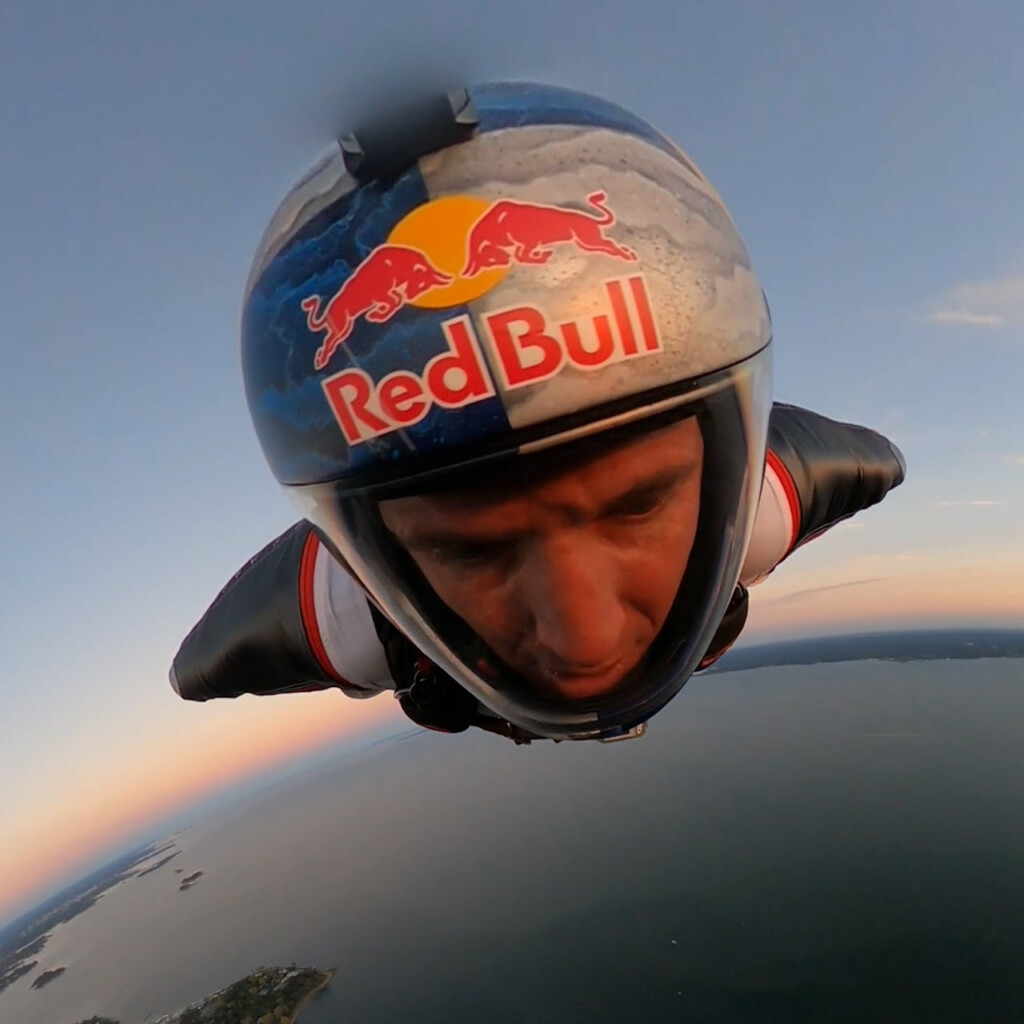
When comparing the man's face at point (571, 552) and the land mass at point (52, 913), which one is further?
the land mass at point (52, 913)

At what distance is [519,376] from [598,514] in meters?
0.33

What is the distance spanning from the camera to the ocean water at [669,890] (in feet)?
154

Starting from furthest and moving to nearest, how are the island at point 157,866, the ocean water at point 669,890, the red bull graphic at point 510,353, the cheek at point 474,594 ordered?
the island at point 157,866, the ocean water at point 669,890, the cheek at point 474,594, the red bull graphic at point 510,353

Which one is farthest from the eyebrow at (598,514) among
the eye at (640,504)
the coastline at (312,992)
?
the coastline at (312,992)

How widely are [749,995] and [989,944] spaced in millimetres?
18526

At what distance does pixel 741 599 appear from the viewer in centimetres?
242

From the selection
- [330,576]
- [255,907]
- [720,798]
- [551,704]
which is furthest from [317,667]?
[255,907]

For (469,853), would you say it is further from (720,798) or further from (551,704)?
(551,704)

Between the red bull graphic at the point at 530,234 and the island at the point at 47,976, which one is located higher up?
the red bull graphic at the point at 530,234

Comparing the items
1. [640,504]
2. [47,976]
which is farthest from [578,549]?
[47,976]

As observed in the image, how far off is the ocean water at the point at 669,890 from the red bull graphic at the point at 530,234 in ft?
148

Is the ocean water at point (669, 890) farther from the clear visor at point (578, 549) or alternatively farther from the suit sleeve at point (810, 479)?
the clear visor at point (578, 549)

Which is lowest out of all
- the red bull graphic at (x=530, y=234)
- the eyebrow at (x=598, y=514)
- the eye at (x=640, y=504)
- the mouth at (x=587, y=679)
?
the mouth at (x=587, y=679)

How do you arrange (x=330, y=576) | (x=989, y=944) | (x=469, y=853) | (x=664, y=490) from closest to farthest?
(x=664, y=490)
(x=330, y=576)
(x=989, y=944)
(x=469, y=853)
